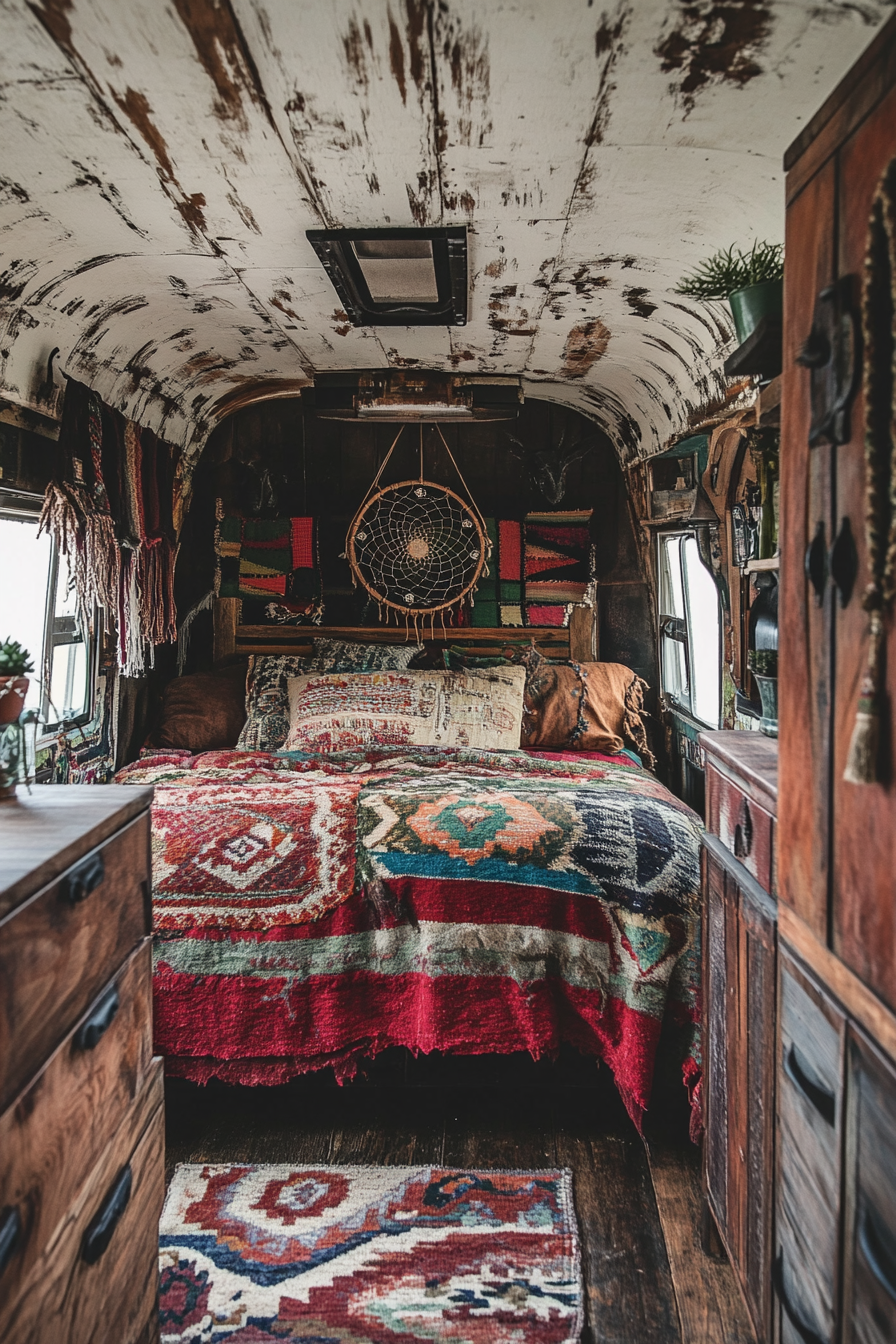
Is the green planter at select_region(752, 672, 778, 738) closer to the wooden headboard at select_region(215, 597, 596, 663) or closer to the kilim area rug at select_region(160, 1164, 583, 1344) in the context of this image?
the kilim area rug at select_region(160, 1164, 583, 1344)

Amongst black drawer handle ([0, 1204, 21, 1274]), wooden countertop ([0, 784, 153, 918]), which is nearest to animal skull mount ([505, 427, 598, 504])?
wooden countertop ([0, 784, 153, 918])

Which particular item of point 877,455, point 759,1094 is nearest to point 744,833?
point 759,1094

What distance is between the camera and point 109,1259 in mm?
1104

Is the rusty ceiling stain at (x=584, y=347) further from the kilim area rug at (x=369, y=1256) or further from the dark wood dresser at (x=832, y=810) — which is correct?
the kilim area rug at (x=369, y=1256)

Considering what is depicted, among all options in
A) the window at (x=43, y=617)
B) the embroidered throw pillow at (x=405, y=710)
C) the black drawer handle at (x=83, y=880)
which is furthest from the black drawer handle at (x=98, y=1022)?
the embroidered throw pillow at (x=405, y=710)

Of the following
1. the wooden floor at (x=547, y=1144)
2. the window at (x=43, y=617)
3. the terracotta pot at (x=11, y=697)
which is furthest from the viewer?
the window at (x=43, y=617)

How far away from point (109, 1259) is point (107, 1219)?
0.07 m

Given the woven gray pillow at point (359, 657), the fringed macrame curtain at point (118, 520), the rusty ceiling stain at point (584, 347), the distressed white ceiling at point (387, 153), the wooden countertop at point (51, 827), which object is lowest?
the wooden countertop at point (51, 827)

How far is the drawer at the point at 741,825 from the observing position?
1.27 metres

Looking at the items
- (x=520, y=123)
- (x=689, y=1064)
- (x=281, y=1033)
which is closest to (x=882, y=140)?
(x=520, y=123)

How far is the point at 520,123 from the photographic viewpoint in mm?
1521

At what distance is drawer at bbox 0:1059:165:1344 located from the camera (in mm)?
924

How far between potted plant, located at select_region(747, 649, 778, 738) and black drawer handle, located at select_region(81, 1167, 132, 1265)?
1.32 meters

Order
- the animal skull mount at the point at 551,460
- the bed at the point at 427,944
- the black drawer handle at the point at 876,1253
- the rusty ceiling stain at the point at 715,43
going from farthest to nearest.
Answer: the animal skull mount at the point at 551,460 → the bed at the point at 427,944 → the rusty ceiling stain at the point at 715,43 → the black drawer handle at the point at 876,1253
